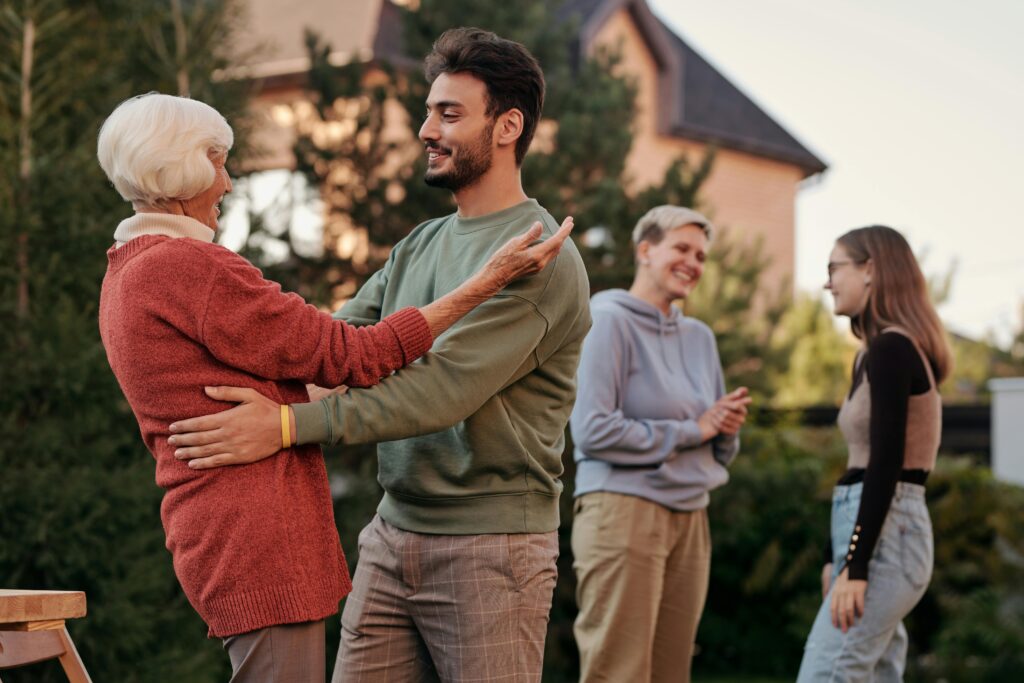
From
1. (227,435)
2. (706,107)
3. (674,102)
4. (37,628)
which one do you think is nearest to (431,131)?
(227,435)

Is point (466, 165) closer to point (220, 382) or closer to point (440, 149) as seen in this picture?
point (440, 149)

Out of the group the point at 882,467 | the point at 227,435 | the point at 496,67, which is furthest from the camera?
the point at 882,467

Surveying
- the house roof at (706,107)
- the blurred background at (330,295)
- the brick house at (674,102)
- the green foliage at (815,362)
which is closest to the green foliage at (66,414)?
the blurred background at (330,295)

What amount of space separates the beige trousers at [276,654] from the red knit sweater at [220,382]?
0.04 meters

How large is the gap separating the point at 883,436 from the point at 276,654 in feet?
6.67

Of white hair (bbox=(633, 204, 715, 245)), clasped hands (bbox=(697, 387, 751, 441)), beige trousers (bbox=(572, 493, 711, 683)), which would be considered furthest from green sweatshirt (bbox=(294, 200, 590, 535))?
white hair (bbox=(633, 204, 715, 245))

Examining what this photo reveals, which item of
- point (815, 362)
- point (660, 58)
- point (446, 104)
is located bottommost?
point (815, 362)

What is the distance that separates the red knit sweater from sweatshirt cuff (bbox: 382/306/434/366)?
0.49 ft

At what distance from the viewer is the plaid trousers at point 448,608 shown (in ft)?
9.12

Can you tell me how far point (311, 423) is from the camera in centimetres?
249

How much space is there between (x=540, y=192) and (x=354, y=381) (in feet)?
17.0

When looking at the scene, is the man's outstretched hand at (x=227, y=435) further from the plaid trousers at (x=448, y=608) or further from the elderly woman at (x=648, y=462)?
the elderly woman at (x=648, y=462)

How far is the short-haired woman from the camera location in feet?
12.2

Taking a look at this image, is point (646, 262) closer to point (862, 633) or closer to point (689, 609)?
point (689, 609)
